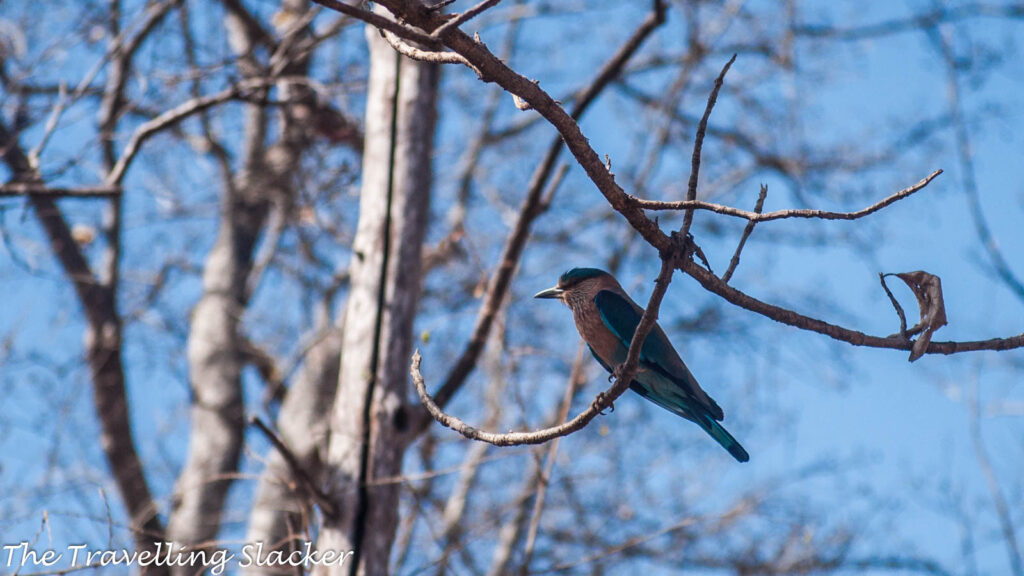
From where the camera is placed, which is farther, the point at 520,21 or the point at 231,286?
the point at 520,21

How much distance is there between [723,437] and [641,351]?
43cm

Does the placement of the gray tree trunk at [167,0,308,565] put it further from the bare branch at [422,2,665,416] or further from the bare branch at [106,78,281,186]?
the bare branch at [422,2,665,416]

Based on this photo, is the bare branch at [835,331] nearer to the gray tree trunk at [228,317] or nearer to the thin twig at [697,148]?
the thin twig at [697,148]

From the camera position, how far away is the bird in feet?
10.3

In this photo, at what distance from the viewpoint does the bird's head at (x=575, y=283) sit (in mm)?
3990

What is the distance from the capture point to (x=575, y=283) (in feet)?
13.5

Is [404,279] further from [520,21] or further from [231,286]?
[520,21]

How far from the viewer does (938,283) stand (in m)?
2.31

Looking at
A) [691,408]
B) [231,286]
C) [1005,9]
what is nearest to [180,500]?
[231,286]

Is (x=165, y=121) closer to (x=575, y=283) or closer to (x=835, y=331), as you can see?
(x=575, y=283)

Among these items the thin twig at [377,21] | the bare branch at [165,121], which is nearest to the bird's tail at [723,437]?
the thin twig at [377,21]

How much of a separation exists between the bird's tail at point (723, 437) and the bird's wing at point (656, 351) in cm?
3

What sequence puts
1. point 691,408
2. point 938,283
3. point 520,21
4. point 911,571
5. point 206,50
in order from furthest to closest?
1. point 520,21
2. point 911,571
3. point 206,50
4. point 691,408
5. point 938,283

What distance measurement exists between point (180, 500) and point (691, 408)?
14.7 feet
